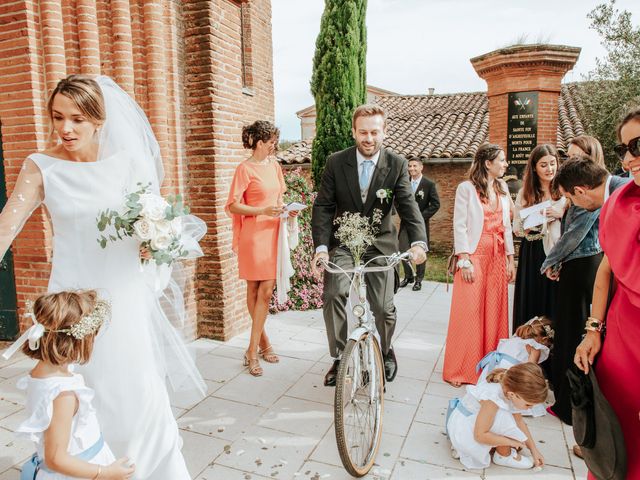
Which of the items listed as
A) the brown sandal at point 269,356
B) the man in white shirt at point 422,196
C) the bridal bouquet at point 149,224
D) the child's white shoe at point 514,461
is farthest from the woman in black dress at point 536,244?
the man in white shirt at point 422,196

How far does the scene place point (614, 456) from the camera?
2.14m

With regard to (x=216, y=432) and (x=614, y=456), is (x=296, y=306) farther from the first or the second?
(x=614, y=456)

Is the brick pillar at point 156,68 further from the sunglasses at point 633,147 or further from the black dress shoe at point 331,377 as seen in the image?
the sunglasses at point 633,147

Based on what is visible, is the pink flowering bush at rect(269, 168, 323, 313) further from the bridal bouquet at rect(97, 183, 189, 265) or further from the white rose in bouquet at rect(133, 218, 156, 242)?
the white rose in bouquet at rect(133, 218, 156, 242)

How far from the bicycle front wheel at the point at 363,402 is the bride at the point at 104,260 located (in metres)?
1.14

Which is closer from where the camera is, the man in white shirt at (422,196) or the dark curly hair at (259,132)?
the dark curly hair at (259,132)

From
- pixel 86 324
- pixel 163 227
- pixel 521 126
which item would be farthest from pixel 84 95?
pixel 521 126

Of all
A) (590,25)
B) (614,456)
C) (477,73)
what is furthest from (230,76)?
(590,25)

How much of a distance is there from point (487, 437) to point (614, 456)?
122cm

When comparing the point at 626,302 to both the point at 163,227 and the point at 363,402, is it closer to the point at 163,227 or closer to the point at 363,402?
the point at 363,402

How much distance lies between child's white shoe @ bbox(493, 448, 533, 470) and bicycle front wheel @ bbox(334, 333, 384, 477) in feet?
2.68

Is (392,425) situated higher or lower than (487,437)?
lower

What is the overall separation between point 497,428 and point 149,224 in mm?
2607

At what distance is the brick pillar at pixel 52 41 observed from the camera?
4.84 m
